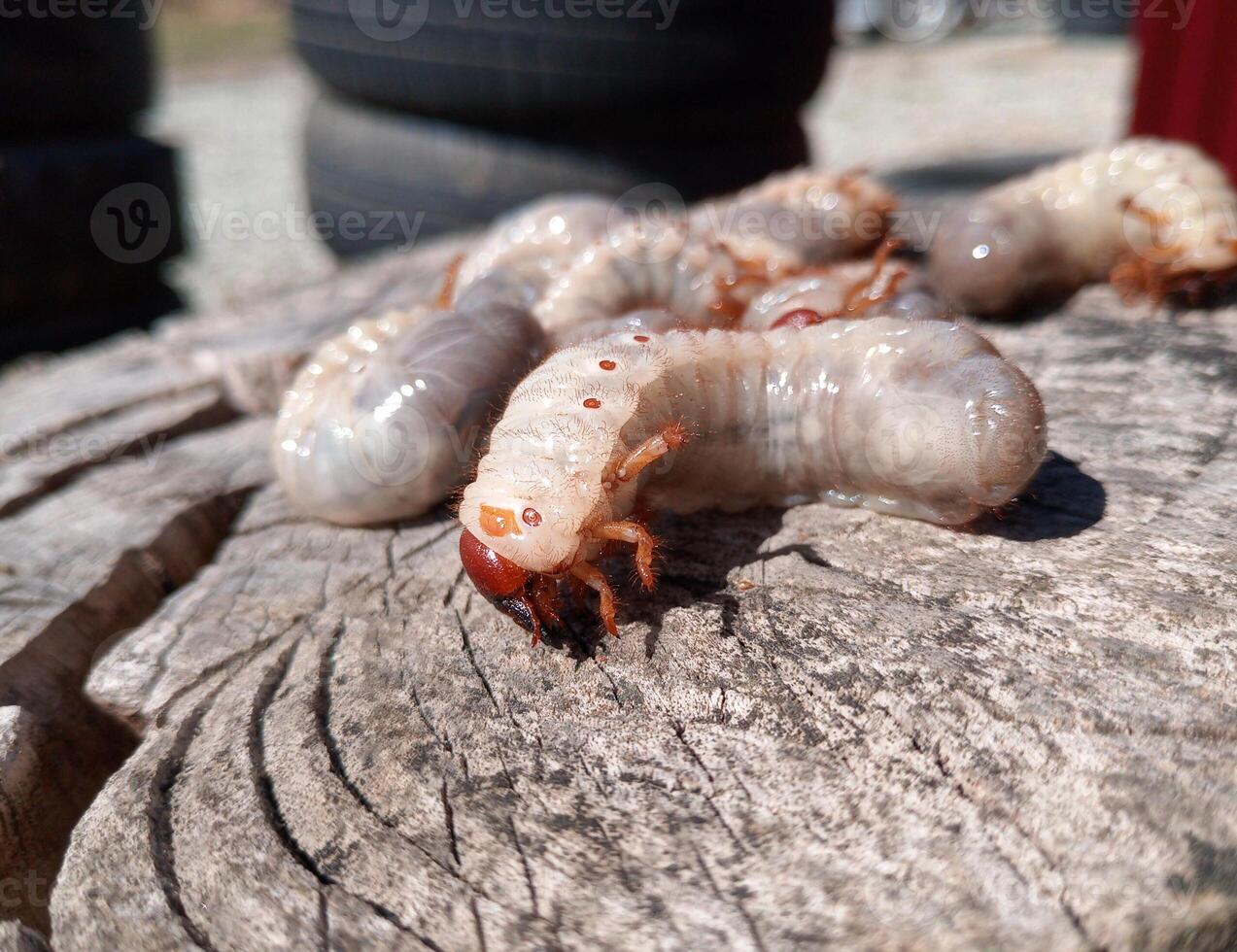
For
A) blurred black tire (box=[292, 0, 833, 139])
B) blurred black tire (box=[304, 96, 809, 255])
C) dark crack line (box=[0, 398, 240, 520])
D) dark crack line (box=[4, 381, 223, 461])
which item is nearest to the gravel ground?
blurred black tire (box=[304, 96, 809, 255])

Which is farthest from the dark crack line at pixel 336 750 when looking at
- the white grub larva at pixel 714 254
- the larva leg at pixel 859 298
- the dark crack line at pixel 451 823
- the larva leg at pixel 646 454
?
the larva leg at pixel 859 298

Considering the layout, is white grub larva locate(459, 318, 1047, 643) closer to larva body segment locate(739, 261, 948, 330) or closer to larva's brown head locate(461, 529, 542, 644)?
larva's brown head locate(461, 529, 542, 644)

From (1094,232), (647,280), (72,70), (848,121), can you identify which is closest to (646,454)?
(647,280)

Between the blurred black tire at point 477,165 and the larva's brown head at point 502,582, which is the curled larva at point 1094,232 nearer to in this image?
the larva's brown head at point 502,582

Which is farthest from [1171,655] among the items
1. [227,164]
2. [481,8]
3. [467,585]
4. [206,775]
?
[227,164]

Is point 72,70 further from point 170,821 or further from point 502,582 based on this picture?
point 170,821

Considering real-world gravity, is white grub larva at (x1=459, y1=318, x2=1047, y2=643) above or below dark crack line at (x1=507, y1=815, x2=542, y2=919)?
above
